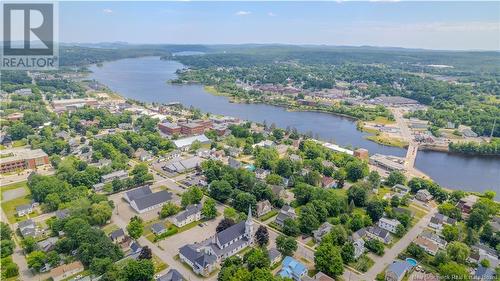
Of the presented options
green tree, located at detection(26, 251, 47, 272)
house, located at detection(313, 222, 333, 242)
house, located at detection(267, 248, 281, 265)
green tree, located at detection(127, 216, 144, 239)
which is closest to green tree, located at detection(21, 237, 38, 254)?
green tree, located at detection(26, 251, 47, 272)

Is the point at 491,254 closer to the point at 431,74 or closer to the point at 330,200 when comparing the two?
the point at 330,200

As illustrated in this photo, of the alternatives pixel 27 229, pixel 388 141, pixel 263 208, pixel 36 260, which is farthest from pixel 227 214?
pixel 388 141

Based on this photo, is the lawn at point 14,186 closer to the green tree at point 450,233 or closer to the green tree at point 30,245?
the green tree at point 30,245

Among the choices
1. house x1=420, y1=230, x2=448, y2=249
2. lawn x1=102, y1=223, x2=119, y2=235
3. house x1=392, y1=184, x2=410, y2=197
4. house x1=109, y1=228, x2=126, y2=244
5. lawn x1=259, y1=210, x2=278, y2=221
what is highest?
house x1=392, y1=184, x2=410, y2=197

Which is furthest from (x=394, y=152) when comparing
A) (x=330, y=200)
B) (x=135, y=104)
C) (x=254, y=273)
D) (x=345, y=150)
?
(x=135, y=104)

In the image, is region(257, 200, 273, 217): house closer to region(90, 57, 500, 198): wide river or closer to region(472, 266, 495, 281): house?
region(472, 266, 495, 281): house

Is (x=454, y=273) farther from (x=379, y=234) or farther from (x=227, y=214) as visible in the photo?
(x=227, y=214)
